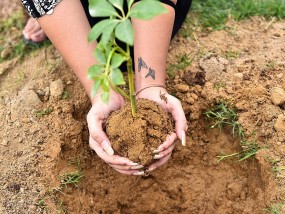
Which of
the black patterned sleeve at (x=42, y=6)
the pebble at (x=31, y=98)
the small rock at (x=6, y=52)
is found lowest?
the small rock at (x=6, y=52)

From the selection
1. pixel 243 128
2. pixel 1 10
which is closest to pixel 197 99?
pixel 243 128

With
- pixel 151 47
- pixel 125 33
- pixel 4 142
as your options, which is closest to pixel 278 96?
pixel 151 47

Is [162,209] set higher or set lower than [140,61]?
lower

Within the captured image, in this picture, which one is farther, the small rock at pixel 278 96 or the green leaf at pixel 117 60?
the small rock at pixel 278 96

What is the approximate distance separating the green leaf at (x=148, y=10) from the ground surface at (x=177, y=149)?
33.1 inches

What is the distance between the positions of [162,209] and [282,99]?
2.13 ft

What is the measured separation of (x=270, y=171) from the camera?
1.77 meters

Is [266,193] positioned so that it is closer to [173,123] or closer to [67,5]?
[173,123]

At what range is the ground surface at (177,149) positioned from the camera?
1794 mm

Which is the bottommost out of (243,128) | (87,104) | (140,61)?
(243,128)

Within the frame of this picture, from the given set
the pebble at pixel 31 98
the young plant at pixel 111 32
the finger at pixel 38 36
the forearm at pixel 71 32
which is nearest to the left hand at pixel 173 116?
the forearm at pixel 71 32

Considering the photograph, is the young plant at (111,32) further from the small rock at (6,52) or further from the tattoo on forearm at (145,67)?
the small rock at (6,52)

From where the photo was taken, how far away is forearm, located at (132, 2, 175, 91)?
5.83 feet

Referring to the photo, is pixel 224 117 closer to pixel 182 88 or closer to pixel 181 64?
pixel 182 88
